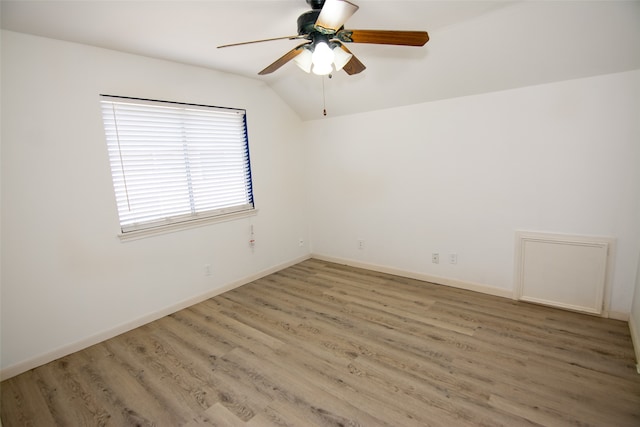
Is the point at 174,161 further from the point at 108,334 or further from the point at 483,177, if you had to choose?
the point at 483,177

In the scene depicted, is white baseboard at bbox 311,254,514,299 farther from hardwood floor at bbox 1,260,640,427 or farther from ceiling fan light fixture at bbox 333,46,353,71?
ceiling fan light fixture at bbox 333,46,353,71

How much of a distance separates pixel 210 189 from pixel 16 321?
1.90m

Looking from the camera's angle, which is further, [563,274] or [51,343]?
[563,274]

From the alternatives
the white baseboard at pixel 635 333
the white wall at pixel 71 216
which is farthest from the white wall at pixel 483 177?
the white wall at pixel 71 216

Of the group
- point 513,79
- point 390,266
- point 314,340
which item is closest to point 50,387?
point 314,340

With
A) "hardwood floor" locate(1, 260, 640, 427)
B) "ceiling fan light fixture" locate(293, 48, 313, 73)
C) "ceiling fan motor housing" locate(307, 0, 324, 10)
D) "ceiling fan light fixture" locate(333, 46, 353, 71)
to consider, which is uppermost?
"ceiling fan motor housing" locate(307, 0, 324, 10)

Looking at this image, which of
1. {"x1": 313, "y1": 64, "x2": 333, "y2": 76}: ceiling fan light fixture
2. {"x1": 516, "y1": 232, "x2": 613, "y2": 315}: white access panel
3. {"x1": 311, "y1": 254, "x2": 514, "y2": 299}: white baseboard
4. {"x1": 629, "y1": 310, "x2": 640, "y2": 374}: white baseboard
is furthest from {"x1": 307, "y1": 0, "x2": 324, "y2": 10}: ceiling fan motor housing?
{"x1": 629, "y1": 310, "x2": 640, "y2": 374}: white baseboard

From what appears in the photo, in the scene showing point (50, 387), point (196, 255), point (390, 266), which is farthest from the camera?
point (390, 266)

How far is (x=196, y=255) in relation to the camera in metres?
3.33

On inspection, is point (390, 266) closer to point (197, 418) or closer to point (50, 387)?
point (197, 418)

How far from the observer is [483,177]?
303 centimetres

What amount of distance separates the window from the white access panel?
10.1ft

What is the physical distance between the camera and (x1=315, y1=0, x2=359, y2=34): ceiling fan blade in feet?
5.18

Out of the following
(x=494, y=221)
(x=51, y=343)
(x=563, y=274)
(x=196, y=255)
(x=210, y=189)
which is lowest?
(x=51, y=343)
